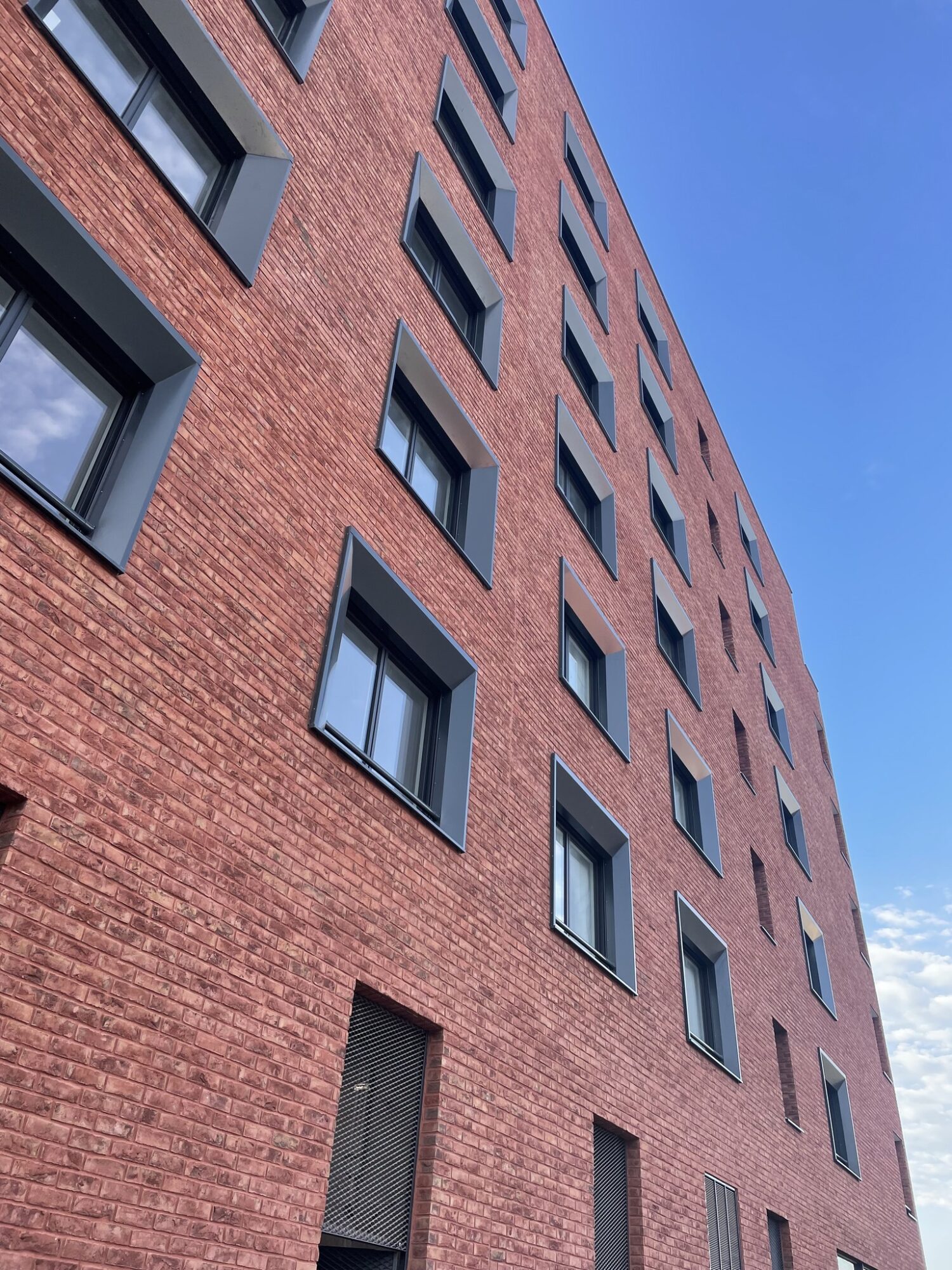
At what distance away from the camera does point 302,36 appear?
8.95 m

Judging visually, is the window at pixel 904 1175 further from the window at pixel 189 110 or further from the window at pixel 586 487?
the window at pixel 189 110

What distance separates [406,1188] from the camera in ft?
20.2

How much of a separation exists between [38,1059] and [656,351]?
19210 millimetres

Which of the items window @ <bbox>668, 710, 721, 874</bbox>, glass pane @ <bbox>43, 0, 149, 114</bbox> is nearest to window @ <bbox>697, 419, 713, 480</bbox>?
window @ <bbox>668, 710, 721, 874</bbox>

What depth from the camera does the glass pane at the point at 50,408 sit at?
210 inches

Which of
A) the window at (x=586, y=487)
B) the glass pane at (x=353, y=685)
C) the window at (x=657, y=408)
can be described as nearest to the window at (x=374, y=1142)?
the glass pane at (x=353, y=685)

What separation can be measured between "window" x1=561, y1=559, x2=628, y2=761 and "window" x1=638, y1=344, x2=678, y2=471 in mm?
7107

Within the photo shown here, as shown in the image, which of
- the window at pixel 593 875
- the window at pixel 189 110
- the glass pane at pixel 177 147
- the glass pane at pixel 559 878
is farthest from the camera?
the window at pixel 593 875

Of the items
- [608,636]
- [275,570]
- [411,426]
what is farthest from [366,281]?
[608,636]

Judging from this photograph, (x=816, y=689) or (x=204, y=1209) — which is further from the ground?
(x=816, y=689)

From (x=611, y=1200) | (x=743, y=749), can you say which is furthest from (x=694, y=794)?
(x=611, y=1200)

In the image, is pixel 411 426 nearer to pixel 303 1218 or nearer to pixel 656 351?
pixel 303 1218

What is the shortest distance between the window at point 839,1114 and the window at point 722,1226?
685 centimetres

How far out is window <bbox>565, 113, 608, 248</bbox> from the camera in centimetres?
1722
